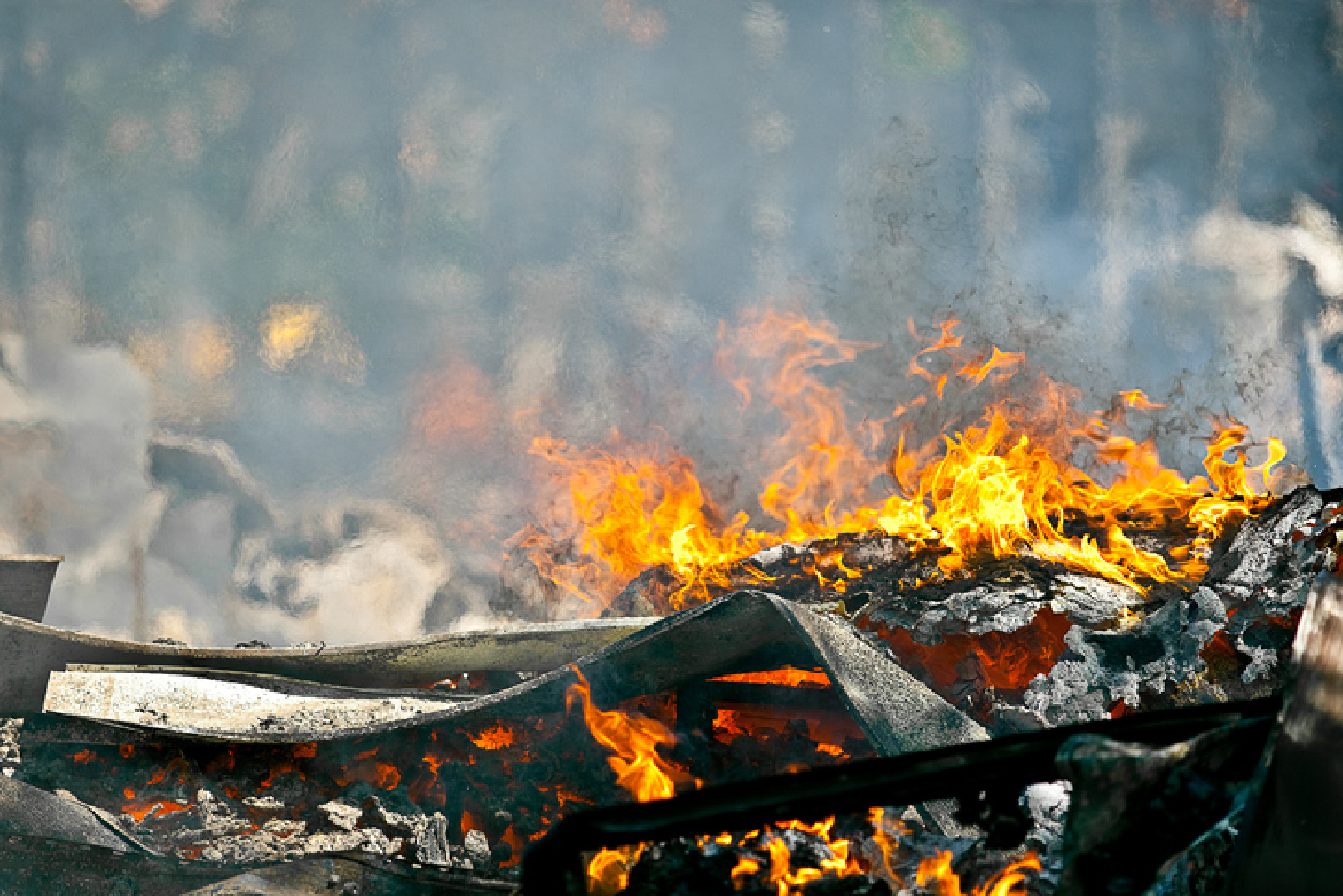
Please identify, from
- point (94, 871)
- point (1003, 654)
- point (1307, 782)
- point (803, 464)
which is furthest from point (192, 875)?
point (803, 464)

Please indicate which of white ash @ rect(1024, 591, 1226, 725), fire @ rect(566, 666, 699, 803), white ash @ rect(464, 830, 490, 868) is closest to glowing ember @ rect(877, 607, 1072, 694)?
white ash @ rect(1024, 591, 1226, 725)

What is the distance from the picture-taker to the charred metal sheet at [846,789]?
4.27ft

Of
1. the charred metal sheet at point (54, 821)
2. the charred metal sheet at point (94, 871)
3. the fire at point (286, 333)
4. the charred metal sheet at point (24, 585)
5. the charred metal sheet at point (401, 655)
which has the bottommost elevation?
the charred metal sheet at point (94, 871)

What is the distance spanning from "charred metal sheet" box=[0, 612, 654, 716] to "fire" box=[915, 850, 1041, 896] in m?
2.57

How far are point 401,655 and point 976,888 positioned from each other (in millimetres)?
3510

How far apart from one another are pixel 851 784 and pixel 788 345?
11521 millimetres

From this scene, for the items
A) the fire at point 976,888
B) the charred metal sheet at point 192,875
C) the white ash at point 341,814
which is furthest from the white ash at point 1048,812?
the white ash at point 341,814

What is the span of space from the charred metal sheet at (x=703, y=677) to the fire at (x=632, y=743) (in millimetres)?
72

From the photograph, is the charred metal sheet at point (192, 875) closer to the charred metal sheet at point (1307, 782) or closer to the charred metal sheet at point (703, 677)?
the charred metal sheet at point (703, 677)

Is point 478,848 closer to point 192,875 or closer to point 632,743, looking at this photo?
point 632,743

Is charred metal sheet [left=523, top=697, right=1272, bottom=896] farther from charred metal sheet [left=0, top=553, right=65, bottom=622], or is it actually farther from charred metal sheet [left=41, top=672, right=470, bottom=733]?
charred metal sheet [left=0, top=553, right=65, bottom=622]

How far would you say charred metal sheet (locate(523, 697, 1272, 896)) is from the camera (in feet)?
4.27

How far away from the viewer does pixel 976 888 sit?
206 cm

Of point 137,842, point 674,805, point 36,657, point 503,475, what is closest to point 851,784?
point 674,805
